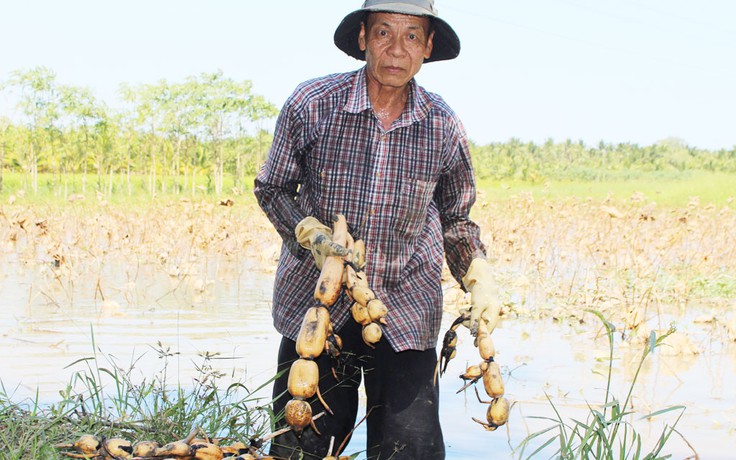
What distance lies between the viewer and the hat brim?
2.47 meters

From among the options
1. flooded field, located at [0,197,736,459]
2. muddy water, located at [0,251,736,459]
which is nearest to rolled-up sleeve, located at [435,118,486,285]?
flooded field, located at [0,197,736,459]

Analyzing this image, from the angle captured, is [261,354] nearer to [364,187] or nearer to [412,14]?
[364,187]

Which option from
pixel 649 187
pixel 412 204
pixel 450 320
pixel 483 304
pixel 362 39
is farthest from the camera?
pixel 649 187

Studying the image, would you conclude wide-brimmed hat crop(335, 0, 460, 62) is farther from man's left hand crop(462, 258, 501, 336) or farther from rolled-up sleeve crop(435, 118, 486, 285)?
man's left hand crop(462, 258, 501, 336)

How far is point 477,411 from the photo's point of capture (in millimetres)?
4312

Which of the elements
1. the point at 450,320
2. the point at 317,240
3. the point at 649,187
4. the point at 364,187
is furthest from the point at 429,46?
the point at 649,187

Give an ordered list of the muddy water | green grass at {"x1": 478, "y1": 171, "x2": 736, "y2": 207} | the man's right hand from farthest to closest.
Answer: green grass at {"x1": 478, "y1": 171, "x2": 736, "y2": 207}
the muddy water
the man's right hand

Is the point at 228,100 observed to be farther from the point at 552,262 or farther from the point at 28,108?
the point at 552,262

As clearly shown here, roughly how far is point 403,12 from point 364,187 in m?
0.48

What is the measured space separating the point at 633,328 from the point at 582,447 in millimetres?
3461

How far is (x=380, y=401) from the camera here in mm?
2568

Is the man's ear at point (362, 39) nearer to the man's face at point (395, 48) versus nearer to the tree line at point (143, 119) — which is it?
the man's face at point (395, 48)

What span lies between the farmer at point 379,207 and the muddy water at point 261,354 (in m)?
0.74

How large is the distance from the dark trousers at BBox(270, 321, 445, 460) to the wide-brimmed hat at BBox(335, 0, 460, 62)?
2.73ft
